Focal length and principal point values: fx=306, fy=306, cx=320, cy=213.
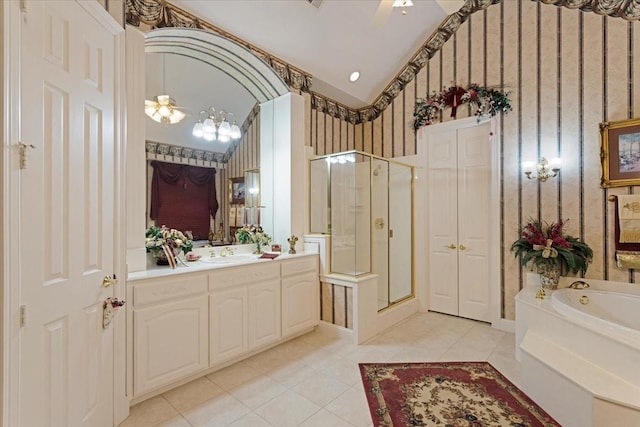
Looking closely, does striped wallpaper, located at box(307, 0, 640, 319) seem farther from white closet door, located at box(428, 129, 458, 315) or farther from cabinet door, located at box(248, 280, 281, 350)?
cabinet door, located at box(248, 280, 281, 350)

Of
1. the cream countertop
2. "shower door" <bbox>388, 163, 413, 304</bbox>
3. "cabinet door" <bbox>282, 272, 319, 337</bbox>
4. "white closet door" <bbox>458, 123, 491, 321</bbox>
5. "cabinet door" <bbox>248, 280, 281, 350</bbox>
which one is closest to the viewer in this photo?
the cream countertop

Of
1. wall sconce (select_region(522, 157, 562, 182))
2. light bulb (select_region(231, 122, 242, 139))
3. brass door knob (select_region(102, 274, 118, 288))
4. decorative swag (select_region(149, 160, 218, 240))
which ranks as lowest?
brass door knob (select_region(102, 274, 118, 288))

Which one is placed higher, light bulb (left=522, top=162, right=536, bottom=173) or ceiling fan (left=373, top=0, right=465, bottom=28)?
ceiling fan (left=373, top=0, right=465, bottom=28)

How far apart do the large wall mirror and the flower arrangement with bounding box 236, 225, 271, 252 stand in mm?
185

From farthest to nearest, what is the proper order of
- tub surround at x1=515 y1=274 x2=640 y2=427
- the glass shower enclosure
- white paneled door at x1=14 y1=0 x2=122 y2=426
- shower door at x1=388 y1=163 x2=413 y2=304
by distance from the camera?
shower door at x1=388 y1=163 x2=413 y2=304, the glass shower enclosure, tub surround at x1=515 y1=274 x2=640 y2=427, white paneled door at x1=14 y1=0 x2=122 y2=426

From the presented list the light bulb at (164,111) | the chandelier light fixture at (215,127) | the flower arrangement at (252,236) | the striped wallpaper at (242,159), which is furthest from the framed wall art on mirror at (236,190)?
the light bulb at (164,111)

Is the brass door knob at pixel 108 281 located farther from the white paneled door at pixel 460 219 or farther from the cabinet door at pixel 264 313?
the white paneled door at pixel 460 219

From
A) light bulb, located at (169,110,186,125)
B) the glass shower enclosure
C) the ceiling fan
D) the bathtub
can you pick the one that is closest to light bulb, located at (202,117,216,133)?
light bulb, located at (169,110,186,125)

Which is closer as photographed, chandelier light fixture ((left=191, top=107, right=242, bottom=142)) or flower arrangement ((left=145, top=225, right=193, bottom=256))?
flower arrangement ((left=145, top=225, right=193, bottom=256))

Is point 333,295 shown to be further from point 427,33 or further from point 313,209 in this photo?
point 427,33

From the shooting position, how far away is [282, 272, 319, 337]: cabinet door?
10.6 feet

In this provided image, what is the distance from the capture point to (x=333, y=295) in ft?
11.5

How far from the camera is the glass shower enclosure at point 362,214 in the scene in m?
3.57

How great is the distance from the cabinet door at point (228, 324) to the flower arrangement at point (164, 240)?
52cm
